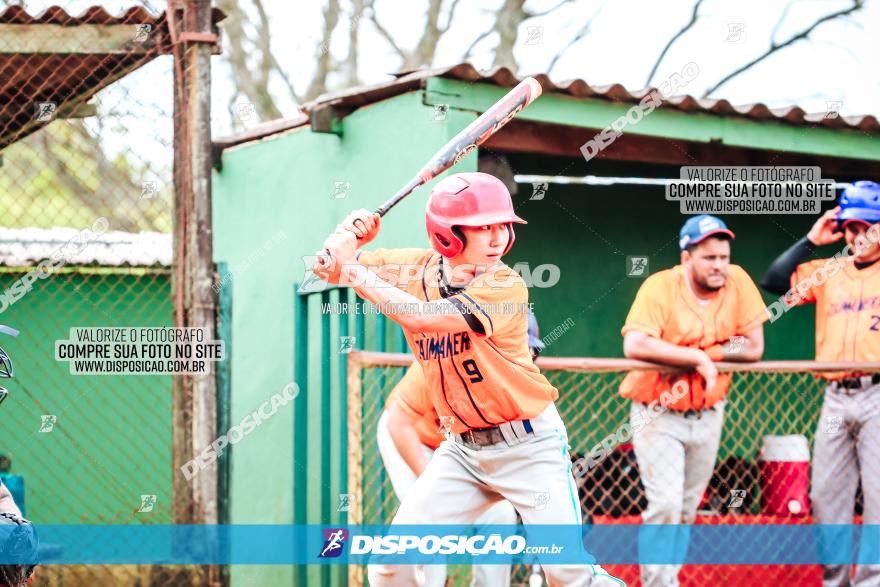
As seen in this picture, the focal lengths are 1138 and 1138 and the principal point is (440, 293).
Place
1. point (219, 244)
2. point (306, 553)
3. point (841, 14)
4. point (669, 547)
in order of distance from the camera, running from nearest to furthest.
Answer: point (669, 547), point (306, 553), point (219, 244), point (841, 14)

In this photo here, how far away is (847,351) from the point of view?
587 centimetres

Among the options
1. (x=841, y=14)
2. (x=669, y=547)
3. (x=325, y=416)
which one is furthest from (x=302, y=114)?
(x=841, y=14)

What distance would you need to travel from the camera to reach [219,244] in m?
7.88

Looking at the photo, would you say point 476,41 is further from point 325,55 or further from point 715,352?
point 715,352

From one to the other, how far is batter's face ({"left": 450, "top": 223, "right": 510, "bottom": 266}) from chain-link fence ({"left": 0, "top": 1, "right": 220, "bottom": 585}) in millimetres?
2074

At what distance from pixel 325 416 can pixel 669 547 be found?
69.8 inches

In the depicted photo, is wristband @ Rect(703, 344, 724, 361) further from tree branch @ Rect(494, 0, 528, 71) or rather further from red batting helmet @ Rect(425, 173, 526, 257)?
tree branch @ Rect(494, 0, 528, 71)

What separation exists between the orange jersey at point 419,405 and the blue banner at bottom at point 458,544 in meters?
0.44

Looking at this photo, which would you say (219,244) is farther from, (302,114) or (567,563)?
(567,563)

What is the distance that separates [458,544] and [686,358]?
1.61 metres

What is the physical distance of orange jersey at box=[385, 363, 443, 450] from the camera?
189 inches

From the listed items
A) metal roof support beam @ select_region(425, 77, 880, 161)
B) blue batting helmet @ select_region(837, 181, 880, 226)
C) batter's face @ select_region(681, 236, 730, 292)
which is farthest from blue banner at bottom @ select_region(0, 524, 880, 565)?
metal roof support beam @ select_region(425, 77, 880, 161)

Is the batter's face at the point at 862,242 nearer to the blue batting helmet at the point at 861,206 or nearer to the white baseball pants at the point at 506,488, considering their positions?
the blue batting helmet at the point at 861,206

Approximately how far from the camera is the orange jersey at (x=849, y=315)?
19.1 feet
